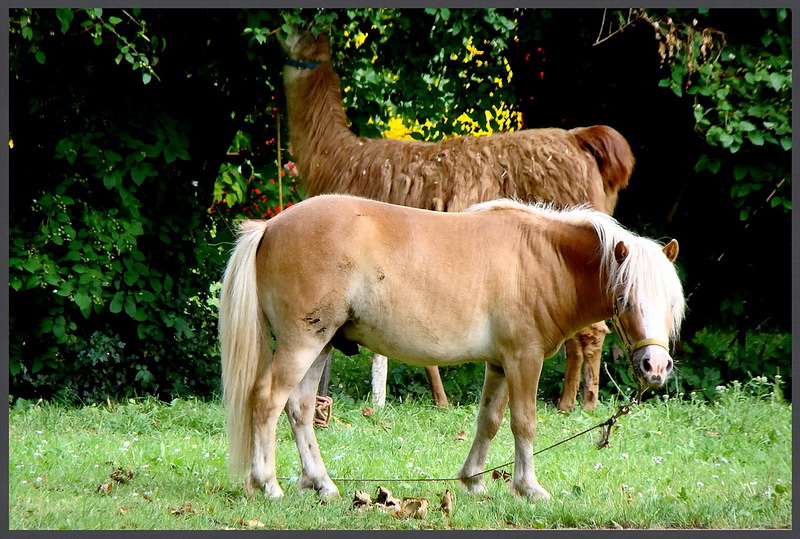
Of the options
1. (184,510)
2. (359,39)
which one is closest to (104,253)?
(359,39)

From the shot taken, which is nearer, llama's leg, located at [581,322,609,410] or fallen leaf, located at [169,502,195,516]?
fallen leaf, located at [169,502,195,516]

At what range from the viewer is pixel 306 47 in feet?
24.0

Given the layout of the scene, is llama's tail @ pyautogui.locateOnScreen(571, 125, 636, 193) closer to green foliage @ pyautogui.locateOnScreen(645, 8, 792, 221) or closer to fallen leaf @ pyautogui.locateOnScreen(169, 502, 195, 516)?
green foliage @ pyautogui.locateOnScreen(645, 8, 792, 221)

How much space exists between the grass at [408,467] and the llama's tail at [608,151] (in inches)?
72.9

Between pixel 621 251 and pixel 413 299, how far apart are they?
1059 millimetres

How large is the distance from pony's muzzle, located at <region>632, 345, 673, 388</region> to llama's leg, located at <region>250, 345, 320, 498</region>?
5.23ft

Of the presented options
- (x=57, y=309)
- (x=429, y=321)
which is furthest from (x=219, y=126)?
(x=429, y=321)

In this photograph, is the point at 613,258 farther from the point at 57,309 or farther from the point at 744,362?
the point at 57,309

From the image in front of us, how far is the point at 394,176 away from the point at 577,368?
2.15 metres

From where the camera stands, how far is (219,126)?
8.34 meters

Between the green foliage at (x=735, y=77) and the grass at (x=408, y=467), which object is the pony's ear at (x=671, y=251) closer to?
the grass at (x=408, y=467)

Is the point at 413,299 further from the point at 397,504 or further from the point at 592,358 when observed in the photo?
the point at 592,358

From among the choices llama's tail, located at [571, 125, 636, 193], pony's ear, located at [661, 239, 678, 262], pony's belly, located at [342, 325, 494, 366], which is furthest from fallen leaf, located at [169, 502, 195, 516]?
llama's tail, located at [571, 125, 636, 193]

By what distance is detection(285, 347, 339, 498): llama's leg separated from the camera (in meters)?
4.80
